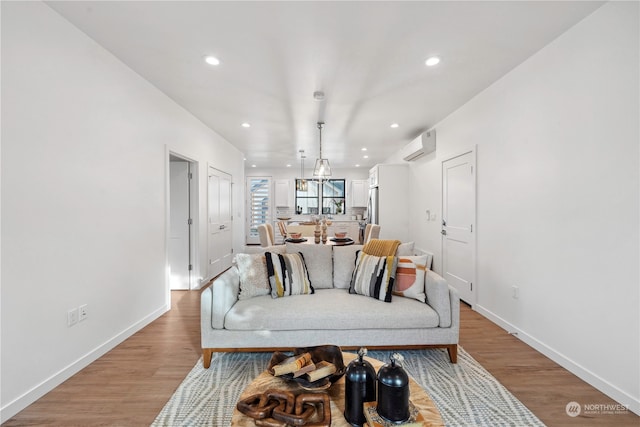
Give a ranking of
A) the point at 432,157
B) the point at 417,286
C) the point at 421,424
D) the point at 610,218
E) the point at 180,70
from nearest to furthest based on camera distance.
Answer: the point at 421,424, the point at 610,218, the point at 417,286, the point at 180,70, the point at 432,157

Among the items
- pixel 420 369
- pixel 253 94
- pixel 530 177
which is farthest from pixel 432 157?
pixel 420 369

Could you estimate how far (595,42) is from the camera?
196 cm

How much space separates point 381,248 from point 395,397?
1.80 metres

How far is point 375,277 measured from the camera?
246 centimetres

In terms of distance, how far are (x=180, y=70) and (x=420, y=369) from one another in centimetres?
341

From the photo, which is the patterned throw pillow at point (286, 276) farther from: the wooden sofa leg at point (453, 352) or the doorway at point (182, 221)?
the doorway at point (182, 221)

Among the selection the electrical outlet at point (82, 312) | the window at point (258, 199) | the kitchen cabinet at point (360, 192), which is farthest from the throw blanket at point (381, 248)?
the window at point (258, 199)

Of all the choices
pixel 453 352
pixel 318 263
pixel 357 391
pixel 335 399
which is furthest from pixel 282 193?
pixel 357 391

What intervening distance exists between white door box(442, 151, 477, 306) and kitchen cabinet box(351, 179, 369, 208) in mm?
4614

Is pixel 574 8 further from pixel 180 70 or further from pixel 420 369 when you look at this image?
pixel 180 70

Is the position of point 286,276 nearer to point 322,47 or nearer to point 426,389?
point 426,389

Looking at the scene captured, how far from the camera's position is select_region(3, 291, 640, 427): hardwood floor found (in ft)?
5.45

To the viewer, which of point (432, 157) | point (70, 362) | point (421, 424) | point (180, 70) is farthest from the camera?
point (432, 157)

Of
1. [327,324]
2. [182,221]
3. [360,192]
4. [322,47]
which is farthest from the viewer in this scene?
[360,192]
